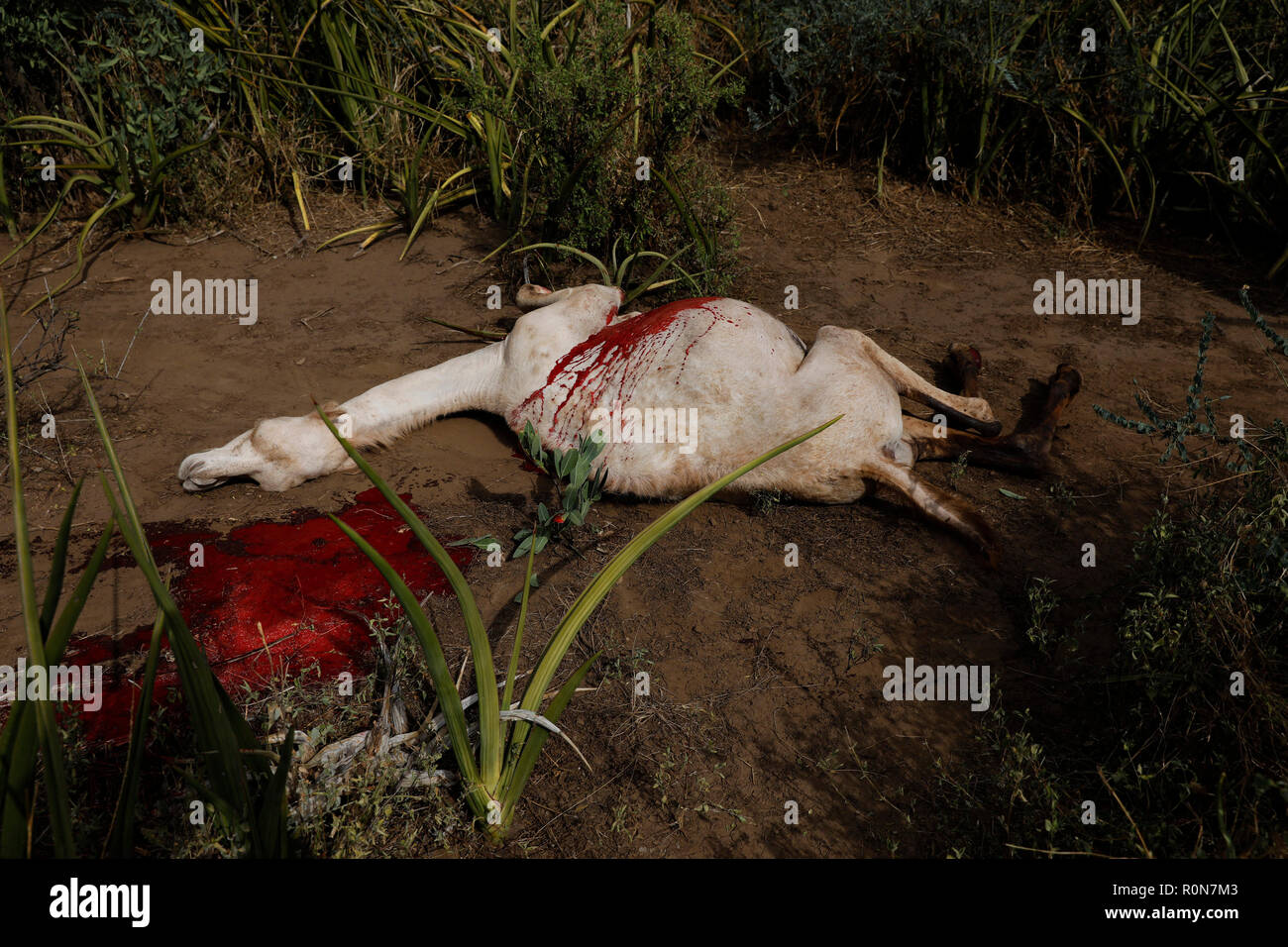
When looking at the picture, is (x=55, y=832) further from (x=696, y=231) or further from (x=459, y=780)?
(x=696, y=231)

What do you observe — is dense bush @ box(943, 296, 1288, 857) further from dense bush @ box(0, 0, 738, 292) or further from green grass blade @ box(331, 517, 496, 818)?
dense bush @ box(0, 0, 738, 292)

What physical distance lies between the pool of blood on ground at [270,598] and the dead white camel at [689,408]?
0.94 feet

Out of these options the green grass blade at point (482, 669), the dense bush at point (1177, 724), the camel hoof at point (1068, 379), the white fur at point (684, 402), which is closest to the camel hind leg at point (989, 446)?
the white fur at point (684, 402)

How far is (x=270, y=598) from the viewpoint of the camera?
8.72 ft

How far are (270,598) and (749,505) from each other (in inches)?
62.1

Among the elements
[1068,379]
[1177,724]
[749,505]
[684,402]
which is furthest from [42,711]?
[1068,379]

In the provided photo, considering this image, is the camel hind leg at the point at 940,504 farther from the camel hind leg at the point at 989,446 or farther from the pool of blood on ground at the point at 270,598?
the pool of blood on ground at the point at 270,598

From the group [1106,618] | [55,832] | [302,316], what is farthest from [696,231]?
[55,832]

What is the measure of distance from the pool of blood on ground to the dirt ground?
0.10 meters

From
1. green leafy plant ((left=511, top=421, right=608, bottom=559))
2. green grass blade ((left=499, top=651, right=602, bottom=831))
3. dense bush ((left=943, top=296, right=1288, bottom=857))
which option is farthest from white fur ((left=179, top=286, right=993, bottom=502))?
green grass blade ((left=499, top=651, right=602, bottom=831))

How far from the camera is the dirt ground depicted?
211cm

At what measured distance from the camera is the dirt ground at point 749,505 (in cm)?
211

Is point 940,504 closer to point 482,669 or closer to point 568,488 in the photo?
point 568,488

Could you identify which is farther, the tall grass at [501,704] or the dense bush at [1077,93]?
the dense bush at [1077,93]
